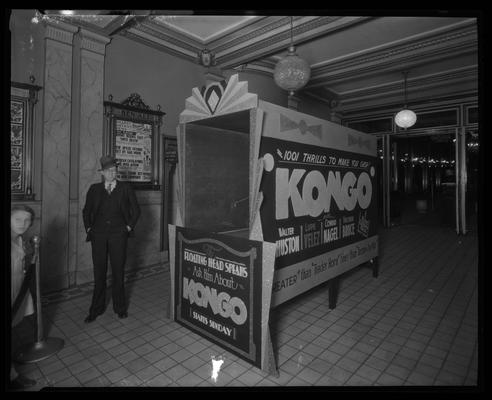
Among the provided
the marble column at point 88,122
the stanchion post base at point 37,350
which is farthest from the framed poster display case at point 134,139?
the stanchion post base at point 37,350

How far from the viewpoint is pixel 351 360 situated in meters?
2.70

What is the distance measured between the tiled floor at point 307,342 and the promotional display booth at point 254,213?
0.84 feet

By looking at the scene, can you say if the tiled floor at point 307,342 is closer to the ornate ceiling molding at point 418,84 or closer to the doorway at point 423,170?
the ornate ceiling molding at point 418,84

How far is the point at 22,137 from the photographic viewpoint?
3988 mm

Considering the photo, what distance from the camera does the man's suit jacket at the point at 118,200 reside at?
11.1 feet

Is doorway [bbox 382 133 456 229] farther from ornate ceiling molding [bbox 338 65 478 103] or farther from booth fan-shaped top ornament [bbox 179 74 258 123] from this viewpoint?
booth fan-shaped top ornament [bbox 179 74 258 123]

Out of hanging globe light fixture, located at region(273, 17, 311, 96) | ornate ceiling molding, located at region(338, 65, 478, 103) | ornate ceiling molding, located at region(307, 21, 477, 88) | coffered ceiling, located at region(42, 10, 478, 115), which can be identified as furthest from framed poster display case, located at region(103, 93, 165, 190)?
ornate ceiling molding, located at region(338, 65, 478, 103)

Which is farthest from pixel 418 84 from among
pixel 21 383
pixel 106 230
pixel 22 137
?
pixel 21 383

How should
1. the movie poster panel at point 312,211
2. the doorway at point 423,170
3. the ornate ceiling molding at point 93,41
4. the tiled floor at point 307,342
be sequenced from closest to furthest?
1. the tiled floor at point 307,342
2. the movie poster panel at point 312,211
3. the ornate ceiling molding at point 93,41
4. the doorway at point 423,170

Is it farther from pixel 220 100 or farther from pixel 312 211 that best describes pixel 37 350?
pixel 312 211

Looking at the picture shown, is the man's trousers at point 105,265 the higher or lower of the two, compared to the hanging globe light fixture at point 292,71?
lower

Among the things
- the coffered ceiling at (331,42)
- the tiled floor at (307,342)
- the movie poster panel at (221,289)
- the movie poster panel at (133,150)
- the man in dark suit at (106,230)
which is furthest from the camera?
the movie poster panel at (133,150)

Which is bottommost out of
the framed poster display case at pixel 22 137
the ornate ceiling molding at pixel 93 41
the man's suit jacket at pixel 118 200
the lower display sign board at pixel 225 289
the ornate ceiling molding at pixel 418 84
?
the lower display sign board at pixel 225 289
